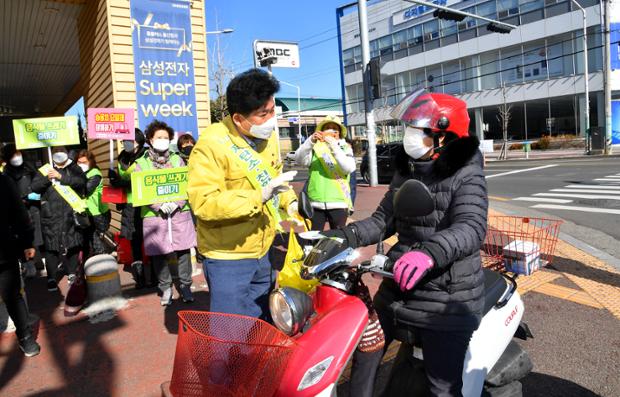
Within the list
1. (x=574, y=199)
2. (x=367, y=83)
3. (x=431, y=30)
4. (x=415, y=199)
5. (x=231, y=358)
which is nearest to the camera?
(x=231, y=358)

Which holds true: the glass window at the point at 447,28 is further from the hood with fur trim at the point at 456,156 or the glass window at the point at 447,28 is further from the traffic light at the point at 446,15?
the hood with fur trim at the point at 456,156

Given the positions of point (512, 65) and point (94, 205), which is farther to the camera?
point (512, 65)

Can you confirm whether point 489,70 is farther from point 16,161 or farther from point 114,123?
point 16,161

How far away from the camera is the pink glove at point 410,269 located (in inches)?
67.8

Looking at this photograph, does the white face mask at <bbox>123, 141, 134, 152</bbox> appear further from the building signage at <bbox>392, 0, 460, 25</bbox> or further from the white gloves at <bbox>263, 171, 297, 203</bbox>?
the building signage at <bbox>392, 0, 460, 25</bbox>

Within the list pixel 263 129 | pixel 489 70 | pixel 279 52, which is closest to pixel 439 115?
pixel 263 129

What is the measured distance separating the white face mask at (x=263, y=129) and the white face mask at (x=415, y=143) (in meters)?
0.74

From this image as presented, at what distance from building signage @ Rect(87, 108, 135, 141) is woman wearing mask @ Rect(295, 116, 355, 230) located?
196cm

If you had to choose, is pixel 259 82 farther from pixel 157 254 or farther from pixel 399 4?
pixel 399 4

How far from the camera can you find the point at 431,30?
41719 mm

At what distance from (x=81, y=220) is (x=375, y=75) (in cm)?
911

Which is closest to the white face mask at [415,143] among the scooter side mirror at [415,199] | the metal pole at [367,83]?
the scooter side mirror at [415,199]

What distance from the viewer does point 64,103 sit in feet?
62.2

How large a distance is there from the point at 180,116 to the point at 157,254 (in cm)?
295
